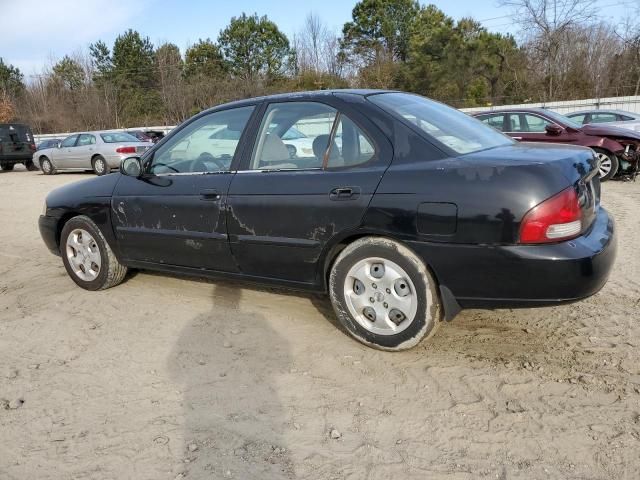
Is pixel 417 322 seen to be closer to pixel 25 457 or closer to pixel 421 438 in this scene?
pixel 421 438

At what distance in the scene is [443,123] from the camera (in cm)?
348

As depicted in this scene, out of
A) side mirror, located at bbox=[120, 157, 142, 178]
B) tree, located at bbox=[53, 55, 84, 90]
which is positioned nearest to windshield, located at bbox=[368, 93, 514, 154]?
side mirror, located at bbox=[120, 157, 142, 178]

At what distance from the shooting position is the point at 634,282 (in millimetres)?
4375

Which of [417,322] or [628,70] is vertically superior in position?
[628,70]

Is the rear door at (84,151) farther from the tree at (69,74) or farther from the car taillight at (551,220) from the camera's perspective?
the tree at (69,74)

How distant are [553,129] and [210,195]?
8.48 metres

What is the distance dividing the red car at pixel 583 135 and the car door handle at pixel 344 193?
8.09 meters

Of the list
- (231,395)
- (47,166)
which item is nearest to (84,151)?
(47,166)

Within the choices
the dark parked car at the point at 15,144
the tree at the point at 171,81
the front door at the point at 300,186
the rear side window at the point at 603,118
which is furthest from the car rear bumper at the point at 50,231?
the tree at the point at 171,81

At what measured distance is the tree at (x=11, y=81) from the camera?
2121 inches

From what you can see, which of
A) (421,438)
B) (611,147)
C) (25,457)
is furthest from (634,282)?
(611,147)

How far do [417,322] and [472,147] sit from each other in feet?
3.74

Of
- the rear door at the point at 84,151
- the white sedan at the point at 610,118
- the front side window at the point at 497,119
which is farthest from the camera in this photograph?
the rear door at the point at 84,151

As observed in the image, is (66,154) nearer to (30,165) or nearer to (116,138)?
(116,138)
